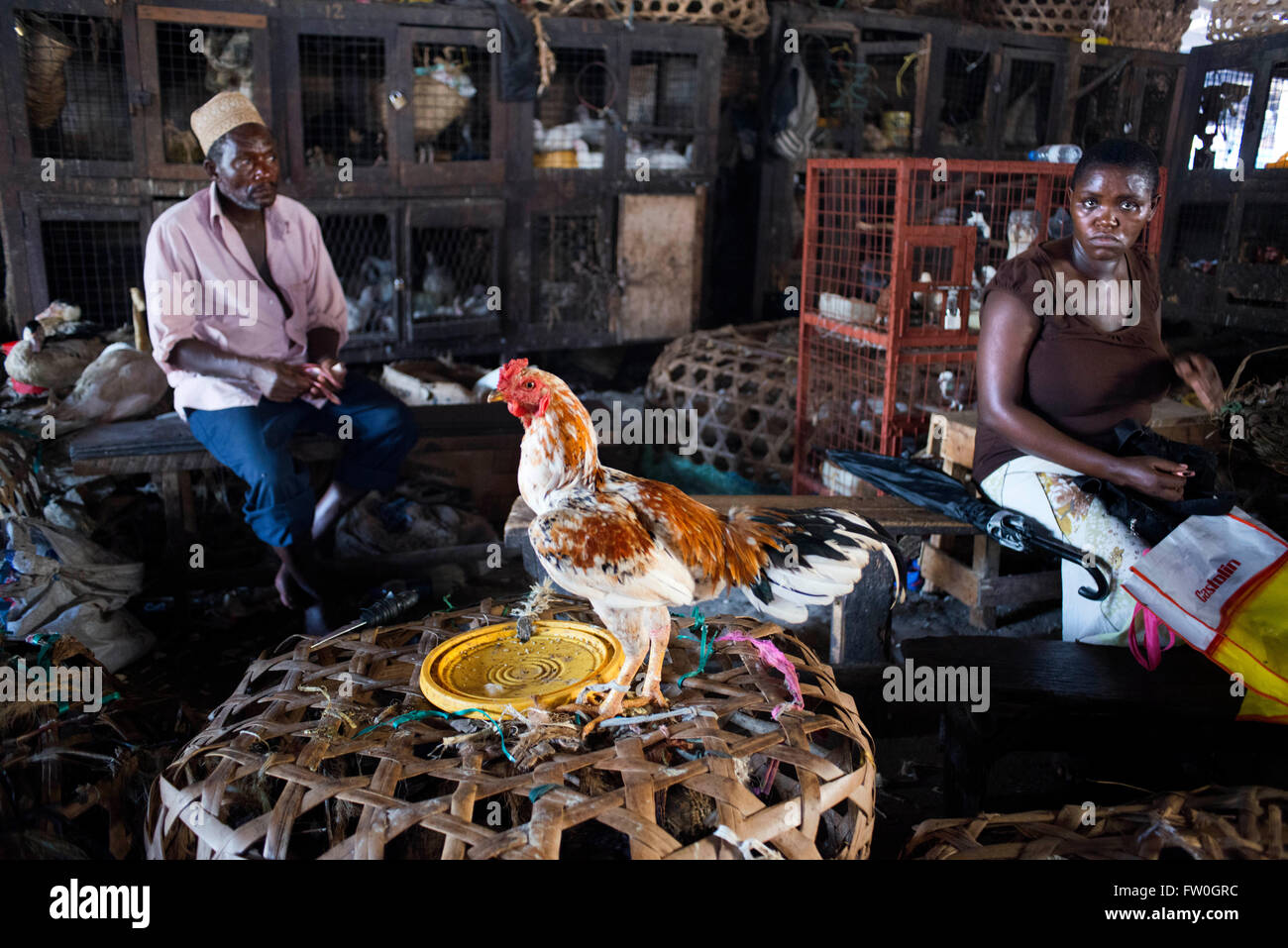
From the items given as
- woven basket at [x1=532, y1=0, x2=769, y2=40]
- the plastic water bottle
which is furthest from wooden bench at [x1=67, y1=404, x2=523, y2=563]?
the plastic water bottle

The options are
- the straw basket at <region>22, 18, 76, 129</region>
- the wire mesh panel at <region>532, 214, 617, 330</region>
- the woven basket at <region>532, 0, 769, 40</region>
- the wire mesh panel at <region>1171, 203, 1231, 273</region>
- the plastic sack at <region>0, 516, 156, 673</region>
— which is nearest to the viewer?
the plastic sack at <region>0, 516, 156, 673</region>

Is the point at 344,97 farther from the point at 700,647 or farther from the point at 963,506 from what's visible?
the point at 700,647

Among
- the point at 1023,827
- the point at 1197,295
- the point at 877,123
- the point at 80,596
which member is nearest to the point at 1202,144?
the point at 1197,295

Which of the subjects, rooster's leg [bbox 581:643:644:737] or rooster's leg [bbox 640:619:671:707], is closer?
rooster's leg [bbox 581:643:644:737]

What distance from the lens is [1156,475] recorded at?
7.97 ft

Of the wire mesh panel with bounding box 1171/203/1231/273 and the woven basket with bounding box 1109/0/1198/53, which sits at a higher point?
the woven basket with bounding box 1109/0/1198/53

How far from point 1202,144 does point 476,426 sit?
5.65 m

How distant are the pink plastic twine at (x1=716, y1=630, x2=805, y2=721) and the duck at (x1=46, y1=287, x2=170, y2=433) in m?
3.18

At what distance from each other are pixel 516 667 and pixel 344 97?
4.99 metres

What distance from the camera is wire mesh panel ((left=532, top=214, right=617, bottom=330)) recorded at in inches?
236

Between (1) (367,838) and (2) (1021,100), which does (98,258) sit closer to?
(1) (367,838)

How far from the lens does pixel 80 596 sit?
3.09 m

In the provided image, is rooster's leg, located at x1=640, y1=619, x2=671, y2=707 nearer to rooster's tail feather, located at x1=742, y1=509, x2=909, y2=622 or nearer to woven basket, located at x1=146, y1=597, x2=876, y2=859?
woven basket, located at x1=146, y1=597, x2=876, y2=859

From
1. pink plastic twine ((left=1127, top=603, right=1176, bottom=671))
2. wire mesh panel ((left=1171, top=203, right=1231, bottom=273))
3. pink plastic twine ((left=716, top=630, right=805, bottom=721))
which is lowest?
pink plastic twine ((left=1127, top=603, right=1176, bottom=671))
